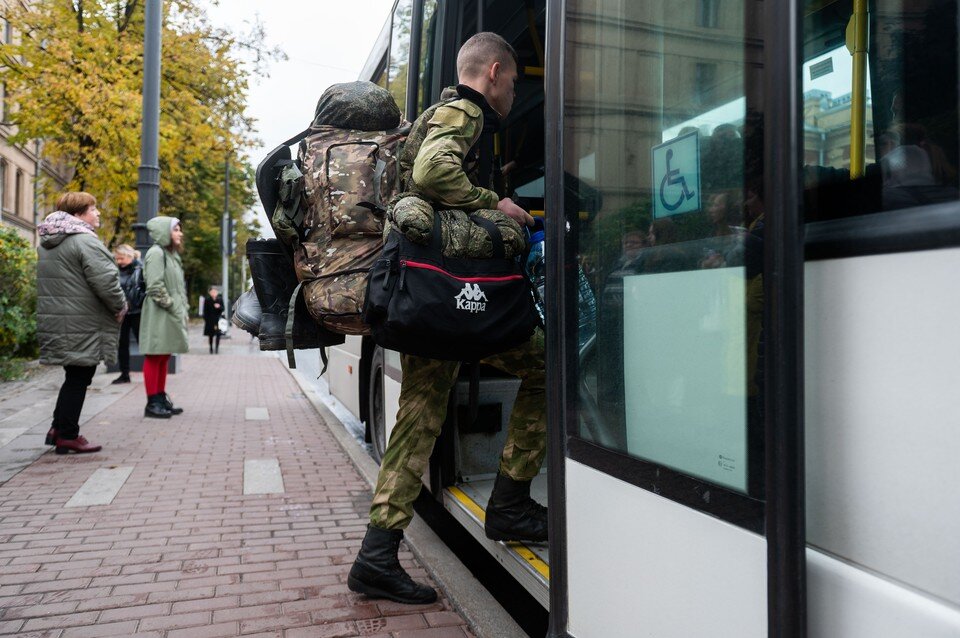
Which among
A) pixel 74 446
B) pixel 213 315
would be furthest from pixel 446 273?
pixel 213 315

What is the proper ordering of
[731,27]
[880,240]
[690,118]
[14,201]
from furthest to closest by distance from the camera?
[14,201] < [690,118] < [731,27] < [880,240]

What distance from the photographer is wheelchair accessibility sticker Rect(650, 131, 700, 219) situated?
1.77m

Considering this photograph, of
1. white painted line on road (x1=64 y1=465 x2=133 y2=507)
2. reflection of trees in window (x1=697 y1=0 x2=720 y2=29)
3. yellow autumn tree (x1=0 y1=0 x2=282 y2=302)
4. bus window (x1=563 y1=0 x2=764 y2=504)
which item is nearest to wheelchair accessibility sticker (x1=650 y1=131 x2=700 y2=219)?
bus window (x1=563 y1=0 x2=764 y2=504)

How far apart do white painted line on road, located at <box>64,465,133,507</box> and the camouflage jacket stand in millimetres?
3346

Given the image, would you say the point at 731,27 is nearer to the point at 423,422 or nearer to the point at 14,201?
the point at 423,422

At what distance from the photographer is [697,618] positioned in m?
1.68

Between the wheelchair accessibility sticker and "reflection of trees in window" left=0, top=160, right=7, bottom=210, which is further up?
"reflection of trees in window" left=0, top=160, right=7, bottom=210

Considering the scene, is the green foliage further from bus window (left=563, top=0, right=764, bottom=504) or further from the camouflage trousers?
bus window (left=563, top=0, right=764, bottom=504)

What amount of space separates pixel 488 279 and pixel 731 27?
4.37 feet

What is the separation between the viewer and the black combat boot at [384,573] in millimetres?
3230

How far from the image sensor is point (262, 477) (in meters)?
5.78

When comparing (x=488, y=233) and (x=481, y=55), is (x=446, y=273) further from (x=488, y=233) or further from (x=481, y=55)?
(x=481, y=55)

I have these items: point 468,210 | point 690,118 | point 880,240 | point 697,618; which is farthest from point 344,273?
point 880,240

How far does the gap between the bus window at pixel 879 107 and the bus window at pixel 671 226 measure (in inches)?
4.3
